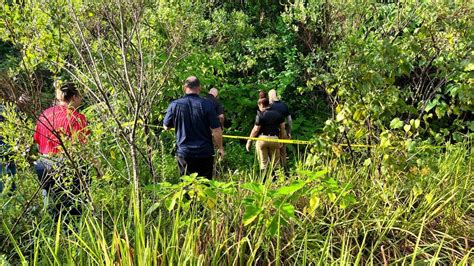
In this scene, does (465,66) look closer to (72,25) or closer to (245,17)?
(72,25)

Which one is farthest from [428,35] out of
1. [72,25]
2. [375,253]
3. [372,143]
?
[72,25]

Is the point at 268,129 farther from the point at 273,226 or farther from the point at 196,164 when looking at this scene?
the point at 273,226

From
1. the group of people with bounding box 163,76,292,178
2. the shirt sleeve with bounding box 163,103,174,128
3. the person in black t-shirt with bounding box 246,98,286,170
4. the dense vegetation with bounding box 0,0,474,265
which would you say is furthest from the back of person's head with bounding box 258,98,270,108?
the dense vegetation with bounding box 0,0,474,265

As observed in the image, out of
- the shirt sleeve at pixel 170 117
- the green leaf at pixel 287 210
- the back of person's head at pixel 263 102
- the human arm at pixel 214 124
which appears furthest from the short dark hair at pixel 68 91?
the back of person's head at pixel 263 102

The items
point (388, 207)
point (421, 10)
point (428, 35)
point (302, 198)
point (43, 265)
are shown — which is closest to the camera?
point (43, 265)

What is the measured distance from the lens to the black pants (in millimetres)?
5270

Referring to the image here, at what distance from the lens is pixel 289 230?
312 cm

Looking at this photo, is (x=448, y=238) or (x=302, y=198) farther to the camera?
(x=302, y=198)

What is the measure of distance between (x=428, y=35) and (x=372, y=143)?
96 cm

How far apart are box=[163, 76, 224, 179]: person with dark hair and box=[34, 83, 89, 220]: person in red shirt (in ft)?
4.67

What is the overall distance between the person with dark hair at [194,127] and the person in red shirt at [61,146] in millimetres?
1422

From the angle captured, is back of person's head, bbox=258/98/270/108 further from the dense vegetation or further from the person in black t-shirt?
the dense vegetation

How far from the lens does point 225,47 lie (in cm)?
1004

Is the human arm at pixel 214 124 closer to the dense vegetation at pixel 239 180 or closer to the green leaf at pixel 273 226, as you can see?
the dense vegetation at pixel 239 180
